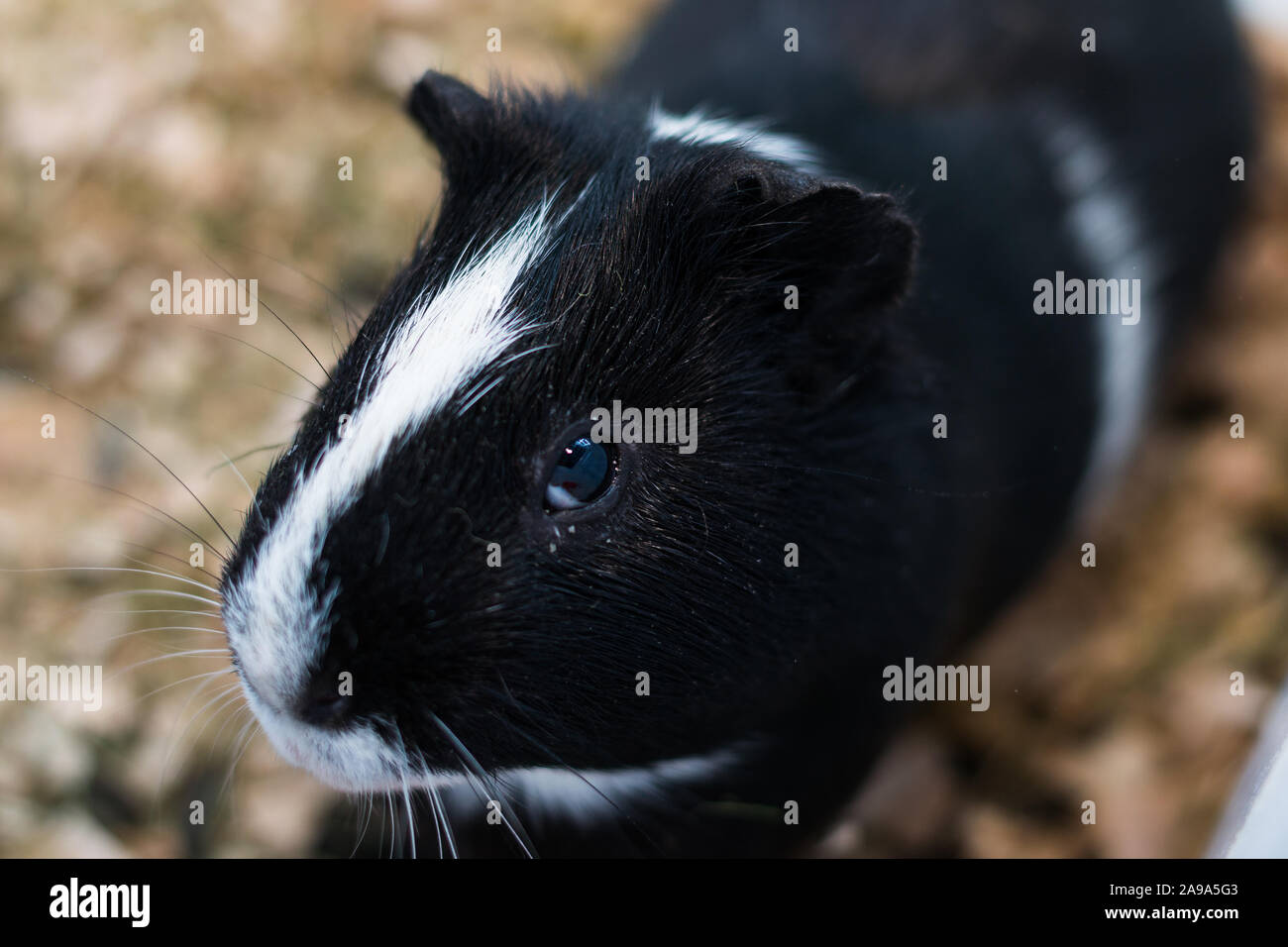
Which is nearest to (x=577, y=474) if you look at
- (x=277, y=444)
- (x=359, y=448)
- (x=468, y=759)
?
(x=359, y=448)

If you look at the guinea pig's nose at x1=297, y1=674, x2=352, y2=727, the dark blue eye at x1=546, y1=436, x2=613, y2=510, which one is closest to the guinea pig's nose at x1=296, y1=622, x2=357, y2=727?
the guinea pig's nose at x1=297, y1=674, x2=352, y2=727

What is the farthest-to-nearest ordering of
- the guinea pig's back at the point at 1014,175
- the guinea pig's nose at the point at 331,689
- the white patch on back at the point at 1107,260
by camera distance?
1. the white patch on back at the point at 1107,260
2. the guinea pig's back at the point at 1014,175
3. the guinea pig's nose at the point at 331,689

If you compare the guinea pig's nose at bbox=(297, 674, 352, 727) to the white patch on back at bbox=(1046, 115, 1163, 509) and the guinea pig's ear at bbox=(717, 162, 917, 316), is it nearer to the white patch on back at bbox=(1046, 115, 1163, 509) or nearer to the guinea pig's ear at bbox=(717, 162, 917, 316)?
the guinea pig's ear at bbox=(717, 162, 917, 316)

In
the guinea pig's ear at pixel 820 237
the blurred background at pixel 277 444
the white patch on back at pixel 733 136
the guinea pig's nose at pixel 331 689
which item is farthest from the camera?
the blurred background at pixel 277 444

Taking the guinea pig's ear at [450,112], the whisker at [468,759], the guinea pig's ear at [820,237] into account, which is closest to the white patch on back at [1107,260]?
the guinea pig's ear at [820,237]

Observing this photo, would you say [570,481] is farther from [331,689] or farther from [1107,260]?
[1107,260]

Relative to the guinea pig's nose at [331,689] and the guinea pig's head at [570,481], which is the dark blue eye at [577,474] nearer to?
the guinea pig's head at [570,481]

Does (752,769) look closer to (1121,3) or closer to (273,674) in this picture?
(273,674)
